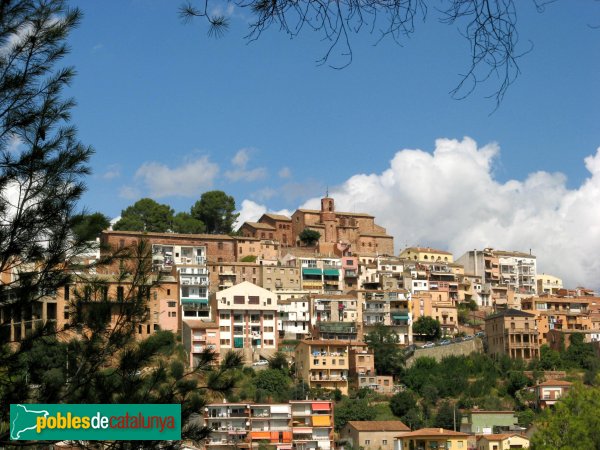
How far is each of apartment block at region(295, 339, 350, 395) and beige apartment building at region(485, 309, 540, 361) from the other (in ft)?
36.7

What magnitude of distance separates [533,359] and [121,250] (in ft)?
199

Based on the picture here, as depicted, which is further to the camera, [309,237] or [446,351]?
[309,237]

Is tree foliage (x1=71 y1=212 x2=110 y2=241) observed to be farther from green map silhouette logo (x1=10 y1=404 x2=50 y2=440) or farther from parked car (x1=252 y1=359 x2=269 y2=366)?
parked car (x1=252 y1=359 x2=269 y2=366)

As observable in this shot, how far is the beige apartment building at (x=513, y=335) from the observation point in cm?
6756

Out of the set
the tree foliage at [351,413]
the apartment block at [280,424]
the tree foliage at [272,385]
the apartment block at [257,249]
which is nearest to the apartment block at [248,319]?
the tree foliage at [272,385]

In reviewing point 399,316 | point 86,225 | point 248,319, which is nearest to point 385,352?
point 399,316

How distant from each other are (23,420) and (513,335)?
6208 cm

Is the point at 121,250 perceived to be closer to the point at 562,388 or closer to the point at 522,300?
the point at 562,388

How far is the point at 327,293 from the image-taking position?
2894 inches

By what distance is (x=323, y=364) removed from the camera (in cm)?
6109

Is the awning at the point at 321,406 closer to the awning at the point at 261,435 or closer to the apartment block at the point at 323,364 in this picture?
the awning at the point at 261,435

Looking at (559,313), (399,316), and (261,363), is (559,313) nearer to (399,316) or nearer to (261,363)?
(399,316)

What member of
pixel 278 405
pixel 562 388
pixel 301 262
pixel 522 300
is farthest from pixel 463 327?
pixel 278 405

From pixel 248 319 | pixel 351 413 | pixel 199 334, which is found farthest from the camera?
pixel 248 319
